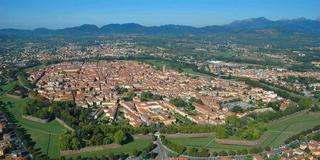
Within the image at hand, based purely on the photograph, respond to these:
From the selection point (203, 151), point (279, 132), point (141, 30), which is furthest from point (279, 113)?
point (141, 30)

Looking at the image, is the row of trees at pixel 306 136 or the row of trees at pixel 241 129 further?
the row of trees at pixel 241 129

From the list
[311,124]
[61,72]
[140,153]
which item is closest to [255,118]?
[311,124]

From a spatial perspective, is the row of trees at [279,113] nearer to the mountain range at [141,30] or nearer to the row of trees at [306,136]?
the row of trees at [306,136]

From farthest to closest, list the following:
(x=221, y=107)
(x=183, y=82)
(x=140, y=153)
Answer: (x=183, y=82) < (x=221, y=107) < (x=140, y=153)

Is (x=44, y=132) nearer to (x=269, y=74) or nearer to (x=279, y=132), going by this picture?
(x=279, y=132)

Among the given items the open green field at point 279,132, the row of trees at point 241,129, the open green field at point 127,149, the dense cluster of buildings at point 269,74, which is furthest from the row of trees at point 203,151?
the dense cluster of buildings at point 269,74

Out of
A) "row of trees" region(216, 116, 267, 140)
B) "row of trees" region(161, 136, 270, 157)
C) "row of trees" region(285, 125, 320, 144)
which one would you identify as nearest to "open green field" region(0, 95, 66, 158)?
"row of trees" region(161, 136, 270, 157)

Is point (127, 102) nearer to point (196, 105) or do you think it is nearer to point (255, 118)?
point (196, 105)
